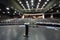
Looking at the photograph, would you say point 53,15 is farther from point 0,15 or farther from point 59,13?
point 0,15

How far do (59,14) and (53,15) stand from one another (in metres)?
5.69

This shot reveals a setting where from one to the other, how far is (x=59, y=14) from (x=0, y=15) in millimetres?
19065

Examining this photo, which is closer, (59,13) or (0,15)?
(0,15)

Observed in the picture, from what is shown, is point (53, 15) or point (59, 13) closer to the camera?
point (59, 13)

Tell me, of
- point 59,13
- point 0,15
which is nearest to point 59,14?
point 59,13

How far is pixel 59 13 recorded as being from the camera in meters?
37.9

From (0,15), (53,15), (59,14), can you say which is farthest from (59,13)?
(0,15)

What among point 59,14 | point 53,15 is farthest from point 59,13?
point 53,15

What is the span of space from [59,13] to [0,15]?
19.1 meters

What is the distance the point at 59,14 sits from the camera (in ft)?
124

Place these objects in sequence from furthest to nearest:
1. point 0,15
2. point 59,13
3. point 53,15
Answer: point 53,15 < point 59,13 < point 0,15

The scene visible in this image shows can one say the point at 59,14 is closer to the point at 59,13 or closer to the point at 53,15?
the point at 59,13

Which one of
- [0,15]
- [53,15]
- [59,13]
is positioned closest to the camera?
[0,15]

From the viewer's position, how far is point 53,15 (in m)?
43.6
